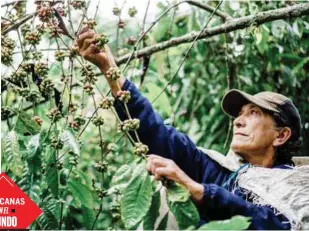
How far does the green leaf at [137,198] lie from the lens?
36.2 inches

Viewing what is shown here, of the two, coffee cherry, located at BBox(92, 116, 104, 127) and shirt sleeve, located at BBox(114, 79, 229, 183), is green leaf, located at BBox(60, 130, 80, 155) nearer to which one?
coffee cherry, located at BBox(92, 116, 104, 127)

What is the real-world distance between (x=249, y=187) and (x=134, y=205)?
554 millimetres

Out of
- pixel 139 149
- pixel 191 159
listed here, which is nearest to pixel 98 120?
pixel 139 149

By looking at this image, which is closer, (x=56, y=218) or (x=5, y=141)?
(x=5, y=141)

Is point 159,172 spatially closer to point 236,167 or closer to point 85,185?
point 85,185

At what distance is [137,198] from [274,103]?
2.53ft

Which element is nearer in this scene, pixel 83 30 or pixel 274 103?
pixel 83 30

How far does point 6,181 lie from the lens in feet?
3.91

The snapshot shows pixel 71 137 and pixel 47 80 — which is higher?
pixel 47 80

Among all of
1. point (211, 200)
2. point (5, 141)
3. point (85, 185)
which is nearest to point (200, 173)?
point (85, 185)

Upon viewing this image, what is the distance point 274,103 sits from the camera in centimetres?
158

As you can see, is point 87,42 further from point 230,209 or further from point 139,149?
point 230,209

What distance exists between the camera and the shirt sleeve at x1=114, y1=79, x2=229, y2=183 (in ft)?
4.69

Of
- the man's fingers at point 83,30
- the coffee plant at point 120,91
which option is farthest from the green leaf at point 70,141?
the man's fingers at point 83,30
